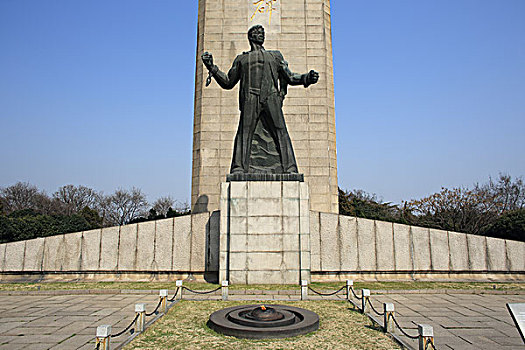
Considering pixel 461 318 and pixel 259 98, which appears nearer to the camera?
pixel 461 318

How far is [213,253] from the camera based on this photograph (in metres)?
9.94

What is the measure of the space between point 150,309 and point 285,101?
10823mm

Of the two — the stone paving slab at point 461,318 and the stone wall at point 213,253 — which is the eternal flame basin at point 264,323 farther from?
the stone wall at point 213,253

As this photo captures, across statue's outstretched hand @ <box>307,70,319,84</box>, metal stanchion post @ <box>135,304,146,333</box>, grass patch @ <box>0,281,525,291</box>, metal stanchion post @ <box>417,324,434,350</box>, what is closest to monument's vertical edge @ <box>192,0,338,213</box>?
grass patch @ <box>0,281,525,291</box>

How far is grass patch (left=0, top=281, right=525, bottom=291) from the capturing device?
335 inches

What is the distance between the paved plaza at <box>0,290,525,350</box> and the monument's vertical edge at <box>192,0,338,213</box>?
23.6 feet

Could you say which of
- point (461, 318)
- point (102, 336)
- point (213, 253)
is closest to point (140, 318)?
point (102, 336)

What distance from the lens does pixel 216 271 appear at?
32.4 ft

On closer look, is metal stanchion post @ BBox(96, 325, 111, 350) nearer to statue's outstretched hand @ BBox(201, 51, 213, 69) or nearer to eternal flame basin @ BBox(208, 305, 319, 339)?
eternal flame basin @ BBox(208, 305, 319, 339)

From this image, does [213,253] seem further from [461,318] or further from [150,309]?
[461,318]

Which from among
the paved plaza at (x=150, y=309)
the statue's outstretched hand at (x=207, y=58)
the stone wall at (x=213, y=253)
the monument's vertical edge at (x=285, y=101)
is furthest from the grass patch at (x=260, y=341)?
the monument's vertical edge at (x=285, y=101)

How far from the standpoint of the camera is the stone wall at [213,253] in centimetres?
995

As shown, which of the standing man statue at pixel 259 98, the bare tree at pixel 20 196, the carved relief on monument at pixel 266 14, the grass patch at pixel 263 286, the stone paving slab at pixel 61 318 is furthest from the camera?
the bare tree at pixel 20 196

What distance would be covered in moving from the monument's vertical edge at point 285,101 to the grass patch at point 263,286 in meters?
5.62
